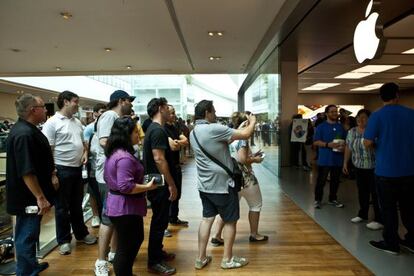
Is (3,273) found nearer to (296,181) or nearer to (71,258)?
(71,258)

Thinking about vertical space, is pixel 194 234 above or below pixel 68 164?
below

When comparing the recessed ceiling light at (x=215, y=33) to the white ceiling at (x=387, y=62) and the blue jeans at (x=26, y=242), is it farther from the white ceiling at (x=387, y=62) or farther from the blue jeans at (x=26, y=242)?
the blue jeans at (x=26, y=242)

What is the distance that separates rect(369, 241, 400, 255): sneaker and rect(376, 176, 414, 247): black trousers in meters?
0.04

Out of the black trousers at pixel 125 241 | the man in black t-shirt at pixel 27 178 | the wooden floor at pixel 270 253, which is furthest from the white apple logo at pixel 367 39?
the man in black t-shirt at pixel 27 178

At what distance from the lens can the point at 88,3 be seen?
502 cm

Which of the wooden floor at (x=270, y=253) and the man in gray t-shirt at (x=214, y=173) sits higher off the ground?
the man in gray t-shirt at (x=214, y=173)

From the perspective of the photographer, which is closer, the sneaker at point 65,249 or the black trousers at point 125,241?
the black trousers at point 125,241

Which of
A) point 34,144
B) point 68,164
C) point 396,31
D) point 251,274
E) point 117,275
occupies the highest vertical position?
point 396,31

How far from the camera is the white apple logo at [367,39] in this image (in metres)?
3.03

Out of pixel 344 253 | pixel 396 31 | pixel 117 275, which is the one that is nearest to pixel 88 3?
pixel 117 275

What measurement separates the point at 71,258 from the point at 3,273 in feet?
1.90

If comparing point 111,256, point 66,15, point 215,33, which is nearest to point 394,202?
point 111,256

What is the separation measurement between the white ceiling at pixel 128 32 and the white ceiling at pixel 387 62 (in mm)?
2212

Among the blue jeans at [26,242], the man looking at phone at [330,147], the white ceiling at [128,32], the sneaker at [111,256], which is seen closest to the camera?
the blue jeans at [26,242]
